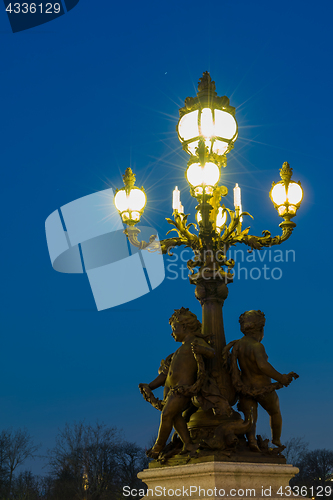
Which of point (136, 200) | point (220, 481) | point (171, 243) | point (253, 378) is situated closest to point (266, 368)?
point (253, 378)

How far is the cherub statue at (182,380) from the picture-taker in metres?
7.48

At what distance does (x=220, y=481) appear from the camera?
6.79 meters

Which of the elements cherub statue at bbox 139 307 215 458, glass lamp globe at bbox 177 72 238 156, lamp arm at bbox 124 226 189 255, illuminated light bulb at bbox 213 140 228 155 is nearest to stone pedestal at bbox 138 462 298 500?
cherub statue at bbox 139 307 215 458

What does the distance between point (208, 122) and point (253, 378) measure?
3.73 metres

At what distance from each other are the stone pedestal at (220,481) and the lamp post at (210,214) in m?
0.75

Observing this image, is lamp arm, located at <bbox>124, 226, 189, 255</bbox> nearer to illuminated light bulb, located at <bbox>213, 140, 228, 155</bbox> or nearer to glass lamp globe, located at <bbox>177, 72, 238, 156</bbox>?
glass lamp globe, located at <bbox>177, 72, 238, 156</bbox>

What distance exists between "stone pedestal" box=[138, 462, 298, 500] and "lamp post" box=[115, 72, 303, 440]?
753mm

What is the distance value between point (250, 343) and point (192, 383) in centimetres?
93

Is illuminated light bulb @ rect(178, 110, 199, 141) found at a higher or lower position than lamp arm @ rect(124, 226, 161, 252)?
higher

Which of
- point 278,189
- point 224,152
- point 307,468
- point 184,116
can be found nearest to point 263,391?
point 278,189

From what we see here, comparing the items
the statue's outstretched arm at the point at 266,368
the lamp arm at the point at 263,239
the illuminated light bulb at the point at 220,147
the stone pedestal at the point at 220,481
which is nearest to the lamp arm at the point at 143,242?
the lamp arm at the point at 263,239

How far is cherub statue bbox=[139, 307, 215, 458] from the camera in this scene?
748 centimetres

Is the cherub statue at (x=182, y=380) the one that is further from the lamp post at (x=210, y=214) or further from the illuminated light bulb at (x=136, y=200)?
the illuminated light bulb at (x=136, y=200)

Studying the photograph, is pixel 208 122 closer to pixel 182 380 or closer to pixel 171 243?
pixel 171 243
